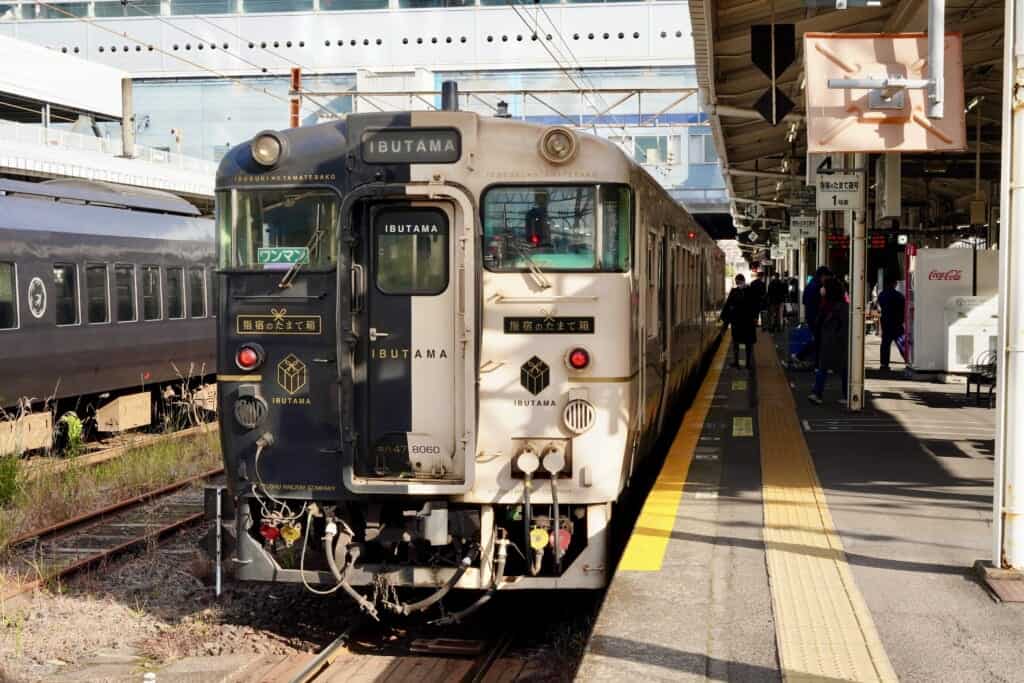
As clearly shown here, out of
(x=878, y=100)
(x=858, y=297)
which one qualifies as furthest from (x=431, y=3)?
(x=878, y=100)

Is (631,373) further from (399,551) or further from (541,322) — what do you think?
(399,551)

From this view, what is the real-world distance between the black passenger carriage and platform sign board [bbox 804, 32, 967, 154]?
8.16 meters

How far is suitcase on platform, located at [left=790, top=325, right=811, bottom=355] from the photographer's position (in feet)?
65.8

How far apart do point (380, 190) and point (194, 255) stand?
1086 cm

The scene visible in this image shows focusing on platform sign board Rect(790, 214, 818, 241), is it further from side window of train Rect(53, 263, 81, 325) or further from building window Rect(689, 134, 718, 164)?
side window of train Rect(53, 263, 81, 325)

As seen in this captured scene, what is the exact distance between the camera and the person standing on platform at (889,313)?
19.6 metres

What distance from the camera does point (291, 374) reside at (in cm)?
695

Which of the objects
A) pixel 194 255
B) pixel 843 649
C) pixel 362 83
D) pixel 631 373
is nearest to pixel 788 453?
pixel 631 373

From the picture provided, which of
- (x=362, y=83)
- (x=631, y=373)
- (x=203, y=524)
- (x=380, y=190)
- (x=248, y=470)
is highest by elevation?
(x=362, y=83)

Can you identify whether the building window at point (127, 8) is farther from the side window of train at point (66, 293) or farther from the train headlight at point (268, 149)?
the train headlight at point (268, 149)

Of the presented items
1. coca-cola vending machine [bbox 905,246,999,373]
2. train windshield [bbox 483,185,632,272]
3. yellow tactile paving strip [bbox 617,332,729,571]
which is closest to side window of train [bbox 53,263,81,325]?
yellow tactile paving strip [bbox 617,332,729,571]

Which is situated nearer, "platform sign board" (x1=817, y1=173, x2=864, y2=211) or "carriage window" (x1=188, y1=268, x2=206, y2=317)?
"platform sign board" (x1=817, y1=173, x2=864, y2=211)

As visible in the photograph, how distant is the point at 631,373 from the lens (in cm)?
705

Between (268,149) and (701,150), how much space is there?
116 feet
